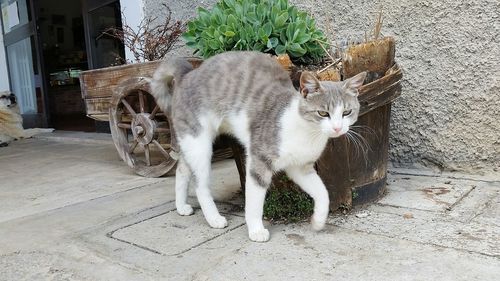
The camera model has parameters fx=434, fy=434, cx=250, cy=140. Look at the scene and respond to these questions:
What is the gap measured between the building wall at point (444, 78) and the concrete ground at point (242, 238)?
7.1 inches

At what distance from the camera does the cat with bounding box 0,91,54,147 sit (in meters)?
6.18

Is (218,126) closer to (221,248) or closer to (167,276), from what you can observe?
(221,248)

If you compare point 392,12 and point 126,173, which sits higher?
point 392,12

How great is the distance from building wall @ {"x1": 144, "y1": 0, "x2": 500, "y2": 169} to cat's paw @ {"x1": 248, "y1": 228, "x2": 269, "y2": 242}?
157cm

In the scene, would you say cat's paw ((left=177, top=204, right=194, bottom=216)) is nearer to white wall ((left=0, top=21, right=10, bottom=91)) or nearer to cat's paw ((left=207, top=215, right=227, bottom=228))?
cat's paw ((left=207, top=215, right=227, bottom=228))

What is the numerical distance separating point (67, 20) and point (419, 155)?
326 inches

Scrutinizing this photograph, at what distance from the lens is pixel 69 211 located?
2.67 meters

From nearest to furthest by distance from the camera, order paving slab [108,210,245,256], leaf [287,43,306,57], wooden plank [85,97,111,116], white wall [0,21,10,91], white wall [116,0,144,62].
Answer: paving slab [108,210,245,256] < leaf [287,43,306,57] < wooden plank [85,97,111,116] < white wall [116,0,144,62] < white wall [0,21,10,91]

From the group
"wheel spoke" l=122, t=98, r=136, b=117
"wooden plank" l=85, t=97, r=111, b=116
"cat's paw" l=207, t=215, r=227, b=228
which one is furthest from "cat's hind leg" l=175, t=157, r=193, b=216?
"wooden plank" l=85, t=97, r=111, b=116

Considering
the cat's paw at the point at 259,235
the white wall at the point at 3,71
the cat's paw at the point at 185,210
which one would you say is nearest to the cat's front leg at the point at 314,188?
the cat's paw at the point at 259,235

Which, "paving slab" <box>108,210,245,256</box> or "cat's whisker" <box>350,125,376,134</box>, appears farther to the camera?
"cat's whisker" <box>350,125,376,134</box>

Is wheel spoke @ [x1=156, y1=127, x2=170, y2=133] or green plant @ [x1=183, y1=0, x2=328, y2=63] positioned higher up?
green plant @ [x1=183, y1=0, x2=328, y2=63]

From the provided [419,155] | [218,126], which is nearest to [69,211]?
[218,126]

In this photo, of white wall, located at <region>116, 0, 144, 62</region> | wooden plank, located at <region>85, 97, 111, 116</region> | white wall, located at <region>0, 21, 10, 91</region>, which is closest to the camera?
wooden plank, located at <region>85, 97, 111, 116</region>
